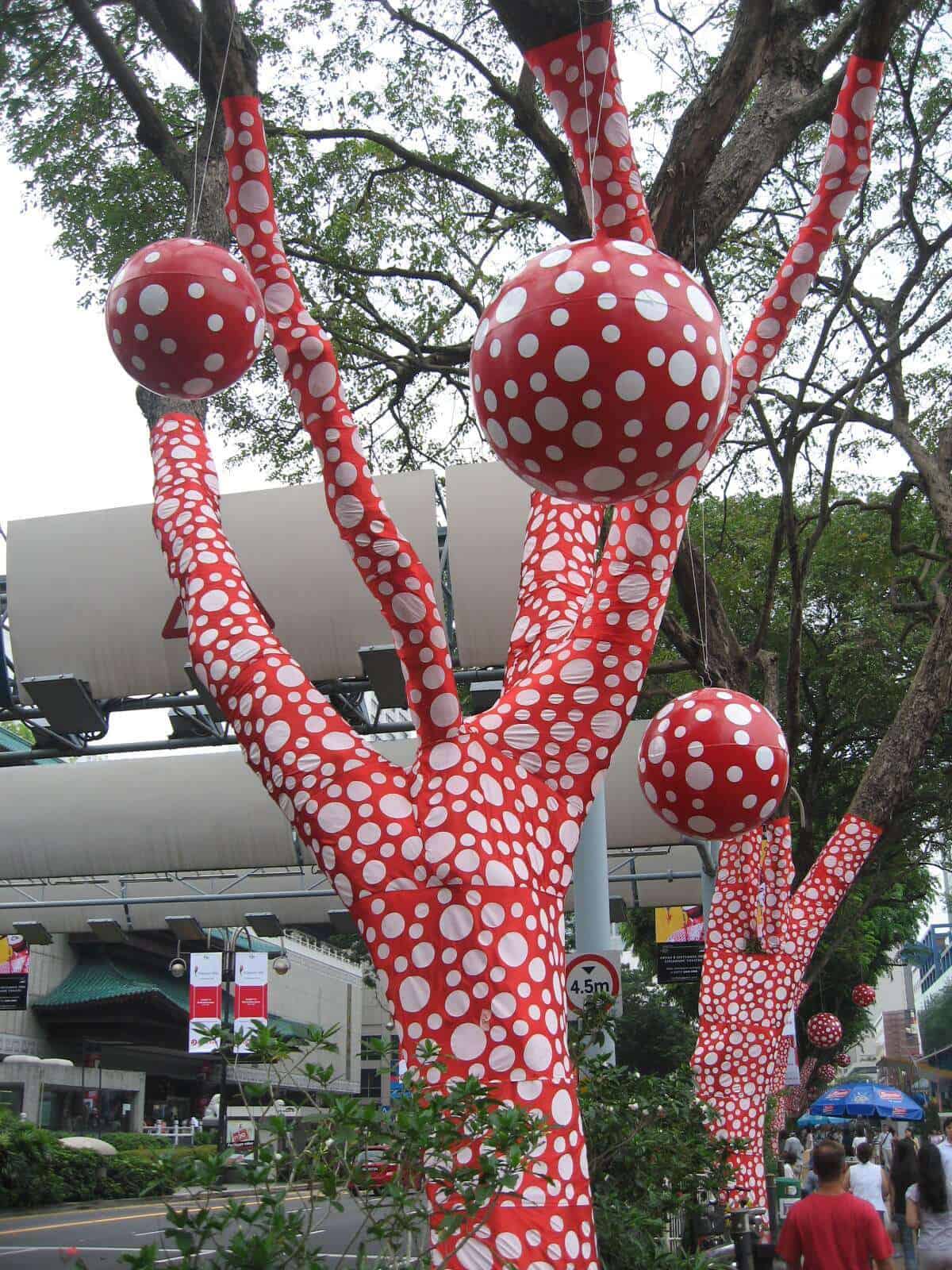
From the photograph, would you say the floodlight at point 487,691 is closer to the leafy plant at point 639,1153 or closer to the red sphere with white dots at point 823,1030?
the leafy plant at point 639,1153

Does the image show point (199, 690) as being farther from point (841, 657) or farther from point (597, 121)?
point (841, 657)

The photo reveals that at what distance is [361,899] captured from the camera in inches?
146

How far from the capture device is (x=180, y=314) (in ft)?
12.3

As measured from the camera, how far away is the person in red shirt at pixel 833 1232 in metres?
4.52

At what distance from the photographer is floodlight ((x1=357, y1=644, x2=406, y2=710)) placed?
32.0 feet

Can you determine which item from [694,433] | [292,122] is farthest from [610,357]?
[292,122]

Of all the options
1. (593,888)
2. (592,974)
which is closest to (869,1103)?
(593,888)

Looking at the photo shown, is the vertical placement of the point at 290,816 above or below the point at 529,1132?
above

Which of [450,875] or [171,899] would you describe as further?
[171,899]

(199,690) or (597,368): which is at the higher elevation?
(199,690)

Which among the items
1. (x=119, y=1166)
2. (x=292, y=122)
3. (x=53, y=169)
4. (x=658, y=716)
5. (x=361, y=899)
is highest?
(x=292, y=122)

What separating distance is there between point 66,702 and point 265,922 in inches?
330

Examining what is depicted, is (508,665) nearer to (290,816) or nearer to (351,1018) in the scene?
(290,816)

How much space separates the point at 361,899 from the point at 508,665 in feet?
3.89
